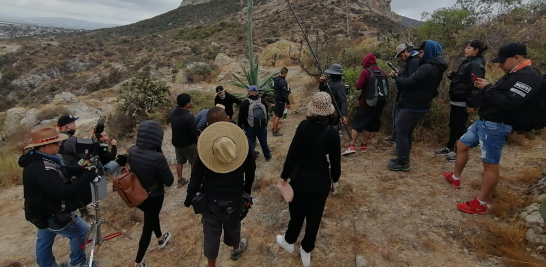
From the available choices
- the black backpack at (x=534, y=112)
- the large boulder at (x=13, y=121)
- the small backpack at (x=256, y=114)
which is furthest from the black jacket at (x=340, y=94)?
the large boulder at (x=13, y=121)

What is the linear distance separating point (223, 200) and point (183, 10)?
65.9 metres

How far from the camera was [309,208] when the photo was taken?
2.73 metres

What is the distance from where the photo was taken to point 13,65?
109ft

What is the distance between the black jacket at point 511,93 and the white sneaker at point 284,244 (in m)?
2.45

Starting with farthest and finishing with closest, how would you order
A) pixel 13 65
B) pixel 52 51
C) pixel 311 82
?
pixel 52 51 → pixel 13 65 → pixel 311 82

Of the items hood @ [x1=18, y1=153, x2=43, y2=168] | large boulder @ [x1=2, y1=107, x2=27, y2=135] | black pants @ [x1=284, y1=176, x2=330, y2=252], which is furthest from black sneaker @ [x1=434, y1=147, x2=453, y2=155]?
large boulder @ [x1=2, y1=107, x2=27, y2=135]

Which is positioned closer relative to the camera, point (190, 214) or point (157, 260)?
point (157, 260)

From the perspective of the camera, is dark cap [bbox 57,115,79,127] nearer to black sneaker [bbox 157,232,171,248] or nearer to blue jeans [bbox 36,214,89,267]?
blue jeans [bbox 36,214,89,267]

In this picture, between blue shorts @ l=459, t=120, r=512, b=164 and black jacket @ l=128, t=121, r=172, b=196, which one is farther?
blue shorts @ l=459, t=120, r=512, b=164

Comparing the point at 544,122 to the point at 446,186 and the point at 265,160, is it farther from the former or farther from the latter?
the point at 265,160

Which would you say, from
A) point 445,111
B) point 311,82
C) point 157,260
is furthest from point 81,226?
point 311,82

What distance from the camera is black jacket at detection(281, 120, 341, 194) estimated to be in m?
2.51

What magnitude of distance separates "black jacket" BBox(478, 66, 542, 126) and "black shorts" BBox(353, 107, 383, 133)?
1.73 meters

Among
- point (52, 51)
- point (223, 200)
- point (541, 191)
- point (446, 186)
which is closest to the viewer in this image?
point (223, 200)
